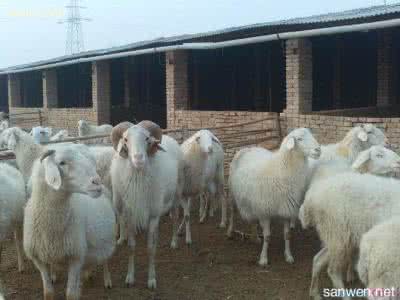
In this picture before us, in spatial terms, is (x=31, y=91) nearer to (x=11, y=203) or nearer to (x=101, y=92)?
(x=101, y=92)

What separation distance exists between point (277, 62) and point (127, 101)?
23.3 feet

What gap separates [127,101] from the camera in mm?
20375

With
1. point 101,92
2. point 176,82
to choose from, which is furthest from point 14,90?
point 176,82

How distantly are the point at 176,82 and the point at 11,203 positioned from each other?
805 cm

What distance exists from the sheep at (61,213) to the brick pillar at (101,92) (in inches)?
479

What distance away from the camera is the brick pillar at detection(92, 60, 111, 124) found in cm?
1683

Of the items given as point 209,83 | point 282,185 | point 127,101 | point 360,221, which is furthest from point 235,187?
point 127,101

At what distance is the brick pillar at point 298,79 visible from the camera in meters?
10.2

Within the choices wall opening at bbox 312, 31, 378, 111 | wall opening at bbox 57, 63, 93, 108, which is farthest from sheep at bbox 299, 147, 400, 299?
wall opening at bbox 57, 63, 93, 108

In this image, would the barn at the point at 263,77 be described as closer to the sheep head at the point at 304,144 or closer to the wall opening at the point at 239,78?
the wall opening at the point at 239,78

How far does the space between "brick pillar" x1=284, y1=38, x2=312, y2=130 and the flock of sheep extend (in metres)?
2.34

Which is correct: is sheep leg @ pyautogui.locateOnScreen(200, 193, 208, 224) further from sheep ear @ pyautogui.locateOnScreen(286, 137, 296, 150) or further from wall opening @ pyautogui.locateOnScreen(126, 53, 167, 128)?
wall opening @ pyautogui.locateOnScreen(126, 53, 167, 128)

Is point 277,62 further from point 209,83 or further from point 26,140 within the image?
point 26,140

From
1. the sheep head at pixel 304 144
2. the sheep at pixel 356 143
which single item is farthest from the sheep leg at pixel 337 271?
the sheep at pixel 356 143
